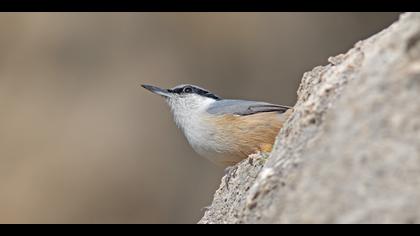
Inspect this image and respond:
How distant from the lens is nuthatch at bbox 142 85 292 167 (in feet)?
16.7

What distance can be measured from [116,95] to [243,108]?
8382 mm

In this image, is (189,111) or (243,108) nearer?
(243,108)

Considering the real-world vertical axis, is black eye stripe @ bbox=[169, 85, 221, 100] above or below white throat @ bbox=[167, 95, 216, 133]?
above

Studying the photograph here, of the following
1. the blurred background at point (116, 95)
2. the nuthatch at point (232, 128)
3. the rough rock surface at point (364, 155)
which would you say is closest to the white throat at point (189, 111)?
the nuthatch at point (232, 128)

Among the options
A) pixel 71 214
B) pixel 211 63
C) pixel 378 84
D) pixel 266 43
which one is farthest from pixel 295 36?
pixel 378 84

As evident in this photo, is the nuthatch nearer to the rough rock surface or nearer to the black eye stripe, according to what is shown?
the black eye stripe

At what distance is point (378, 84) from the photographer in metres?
2.55

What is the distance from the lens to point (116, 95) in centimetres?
1358

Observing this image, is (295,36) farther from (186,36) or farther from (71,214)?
(71,214)

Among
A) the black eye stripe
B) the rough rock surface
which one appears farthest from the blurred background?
the rough rock surface

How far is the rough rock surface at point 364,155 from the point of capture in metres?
2.35

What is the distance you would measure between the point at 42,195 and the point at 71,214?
536 mm

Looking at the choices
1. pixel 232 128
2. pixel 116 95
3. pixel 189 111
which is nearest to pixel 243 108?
pixel 232 128

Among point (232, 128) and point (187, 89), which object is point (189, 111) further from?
point (232, 128)
